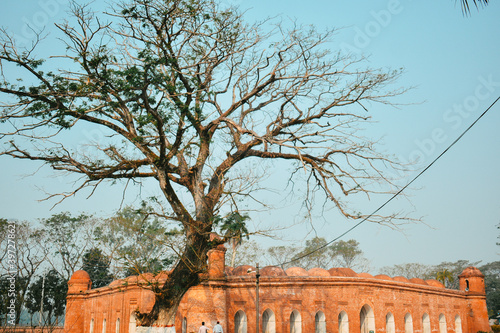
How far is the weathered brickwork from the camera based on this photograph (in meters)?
19.7

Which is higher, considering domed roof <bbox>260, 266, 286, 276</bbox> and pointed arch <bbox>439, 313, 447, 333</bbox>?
domed roof <bbox>260, 266, 286, 276</bbox>

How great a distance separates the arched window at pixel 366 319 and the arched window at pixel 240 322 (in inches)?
206

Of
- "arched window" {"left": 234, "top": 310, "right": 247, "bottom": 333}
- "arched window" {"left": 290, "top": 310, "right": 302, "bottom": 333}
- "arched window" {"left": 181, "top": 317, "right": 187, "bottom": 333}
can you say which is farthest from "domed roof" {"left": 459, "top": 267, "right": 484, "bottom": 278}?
"arched window" {"left": 181, "top": 317, "right": 187, "bottom": 333}

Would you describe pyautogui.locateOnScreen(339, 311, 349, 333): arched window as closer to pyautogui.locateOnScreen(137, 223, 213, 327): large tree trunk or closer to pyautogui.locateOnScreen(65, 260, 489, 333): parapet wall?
pyautogui.locateOnScreen(65, 260, 489, 333): parapet wall

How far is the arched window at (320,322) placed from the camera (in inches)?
807

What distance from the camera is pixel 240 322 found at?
20141 millimetres

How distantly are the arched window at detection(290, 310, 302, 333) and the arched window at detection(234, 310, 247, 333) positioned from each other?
2035mm

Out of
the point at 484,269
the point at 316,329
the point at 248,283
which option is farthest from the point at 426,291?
the point at 484,269

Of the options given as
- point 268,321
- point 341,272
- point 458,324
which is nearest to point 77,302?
point 268,321

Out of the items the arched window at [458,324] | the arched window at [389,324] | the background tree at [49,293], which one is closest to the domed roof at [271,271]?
the arched window at [389,324]

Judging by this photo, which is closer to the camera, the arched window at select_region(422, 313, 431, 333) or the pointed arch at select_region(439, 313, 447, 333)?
the arched window at select_region(422, 313, 431, 333)

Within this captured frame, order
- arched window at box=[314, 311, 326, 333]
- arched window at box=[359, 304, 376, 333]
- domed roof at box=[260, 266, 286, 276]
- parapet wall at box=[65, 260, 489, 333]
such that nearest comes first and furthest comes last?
1. parapet wall at box=[65, 260, 489, 333]
2. arched window at box=[314, 311, 326, 333]
3. arched window at box=[359, 304, 376, 333]
4. domed roof at box=[260, 266, 286, 276]

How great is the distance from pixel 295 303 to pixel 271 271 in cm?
202

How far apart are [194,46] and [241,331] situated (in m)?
12.1
